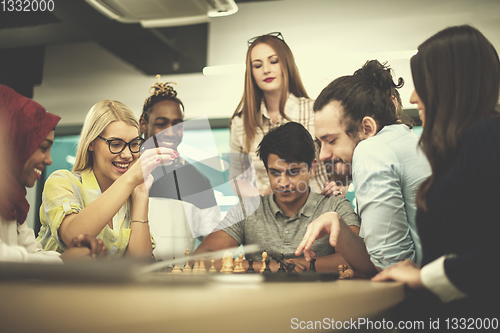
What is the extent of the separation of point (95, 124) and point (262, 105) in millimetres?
829

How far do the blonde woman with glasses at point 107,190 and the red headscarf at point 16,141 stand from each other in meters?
0.32

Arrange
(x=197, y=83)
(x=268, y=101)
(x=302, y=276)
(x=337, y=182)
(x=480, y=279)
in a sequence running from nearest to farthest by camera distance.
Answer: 1. (x=480, y=279)
2. (x=302, y=276)
3. (x=337, y=182)
4. (x=268, y=101)
5. (x=197, y=83)

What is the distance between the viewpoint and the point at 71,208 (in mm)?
1301

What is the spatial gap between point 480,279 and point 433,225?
0.49ft

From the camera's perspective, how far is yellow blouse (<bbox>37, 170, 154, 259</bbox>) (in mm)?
1300

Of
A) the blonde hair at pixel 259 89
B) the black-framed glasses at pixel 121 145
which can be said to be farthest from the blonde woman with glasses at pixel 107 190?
the blonde hair at pixel 259 89

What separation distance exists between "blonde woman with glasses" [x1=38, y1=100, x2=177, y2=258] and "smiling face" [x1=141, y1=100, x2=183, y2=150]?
0.19 feet

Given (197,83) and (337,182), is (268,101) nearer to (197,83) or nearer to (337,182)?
(197,83)

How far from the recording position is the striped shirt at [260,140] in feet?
5.80

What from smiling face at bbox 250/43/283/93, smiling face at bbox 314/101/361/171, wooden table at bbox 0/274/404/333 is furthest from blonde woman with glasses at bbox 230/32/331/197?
wooden table at bbox 0/274/404/333

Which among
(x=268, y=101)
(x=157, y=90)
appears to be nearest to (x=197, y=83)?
(x=157, y=90)

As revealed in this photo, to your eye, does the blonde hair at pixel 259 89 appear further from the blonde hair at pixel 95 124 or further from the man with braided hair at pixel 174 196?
the blonde hair at pixel 95 124

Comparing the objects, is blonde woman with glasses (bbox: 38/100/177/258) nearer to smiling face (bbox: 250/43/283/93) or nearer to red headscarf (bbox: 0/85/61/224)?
red headscarf (bbox: 0/85/61/224)

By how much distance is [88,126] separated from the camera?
61.3 inches
